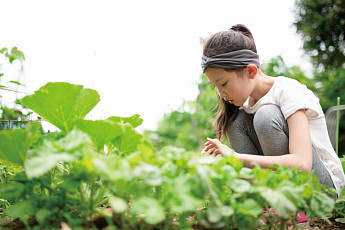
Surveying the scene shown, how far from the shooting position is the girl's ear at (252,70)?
1.51m

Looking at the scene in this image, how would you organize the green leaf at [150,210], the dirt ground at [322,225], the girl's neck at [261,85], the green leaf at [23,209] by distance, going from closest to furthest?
the green leaf at [150,210]
the green leaf at [23,209]
the dirt ground at [322,225]
the girl's neck at [261,85]

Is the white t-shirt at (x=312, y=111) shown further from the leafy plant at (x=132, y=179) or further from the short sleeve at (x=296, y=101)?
the leafy plant at (x=132, y=179)

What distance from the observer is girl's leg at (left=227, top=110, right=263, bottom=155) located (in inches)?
68.4

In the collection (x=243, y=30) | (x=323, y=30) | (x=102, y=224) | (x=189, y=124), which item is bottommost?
(x=189, y=124)

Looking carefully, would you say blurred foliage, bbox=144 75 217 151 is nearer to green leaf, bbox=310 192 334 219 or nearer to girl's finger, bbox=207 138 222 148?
girl's finger, bbox=207 138 222 148

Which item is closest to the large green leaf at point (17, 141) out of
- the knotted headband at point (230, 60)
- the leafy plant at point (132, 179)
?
the leafy plant at point (132, 179)

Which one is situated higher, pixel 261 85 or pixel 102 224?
pixel 261 85

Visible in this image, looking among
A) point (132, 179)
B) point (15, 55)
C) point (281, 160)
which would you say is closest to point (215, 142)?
point (281, 160)

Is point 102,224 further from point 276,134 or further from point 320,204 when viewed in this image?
point 276,134

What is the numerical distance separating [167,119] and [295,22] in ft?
28.6

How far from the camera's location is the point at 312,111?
1.44 meters

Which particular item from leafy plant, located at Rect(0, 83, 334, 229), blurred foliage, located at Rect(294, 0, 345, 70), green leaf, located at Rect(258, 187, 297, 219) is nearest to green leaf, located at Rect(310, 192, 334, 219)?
leafy plant, located at Rect(0, 83, 334, 229)

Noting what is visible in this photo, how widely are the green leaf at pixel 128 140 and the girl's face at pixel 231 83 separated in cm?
72

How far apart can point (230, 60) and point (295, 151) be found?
0.52m
